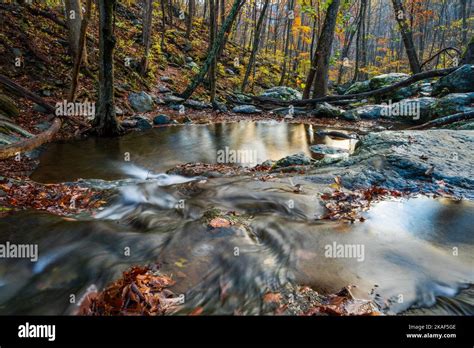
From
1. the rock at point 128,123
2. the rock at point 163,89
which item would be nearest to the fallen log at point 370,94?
the rock at point 163,89

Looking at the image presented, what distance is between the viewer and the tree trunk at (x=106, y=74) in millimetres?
9454

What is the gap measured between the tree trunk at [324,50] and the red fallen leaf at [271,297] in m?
15.2

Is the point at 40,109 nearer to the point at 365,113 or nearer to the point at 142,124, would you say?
the point at 142,124

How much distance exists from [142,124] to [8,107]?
4.37m

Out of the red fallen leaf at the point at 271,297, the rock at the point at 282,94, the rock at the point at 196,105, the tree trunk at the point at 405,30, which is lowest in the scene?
the red fallen leaf at the point at 271,297

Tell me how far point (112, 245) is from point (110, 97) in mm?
8068

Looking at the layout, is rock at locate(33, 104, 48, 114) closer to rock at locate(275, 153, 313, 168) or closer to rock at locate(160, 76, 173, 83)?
rock at locate(275, 153, 313, 168)

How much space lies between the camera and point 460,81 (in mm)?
13281

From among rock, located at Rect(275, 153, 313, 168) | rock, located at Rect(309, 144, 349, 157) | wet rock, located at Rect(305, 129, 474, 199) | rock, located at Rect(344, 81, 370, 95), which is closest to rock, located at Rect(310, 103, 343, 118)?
rock, located at Rect(344, 81, 370, 95)

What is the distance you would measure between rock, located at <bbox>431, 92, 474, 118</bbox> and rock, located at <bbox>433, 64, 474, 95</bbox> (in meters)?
1.64

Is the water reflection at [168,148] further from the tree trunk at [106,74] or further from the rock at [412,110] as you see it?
the rock at [412,110]

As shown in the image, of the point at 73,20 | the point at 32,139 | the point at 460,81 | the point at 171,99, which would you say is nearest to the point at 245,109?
the point at 171,99

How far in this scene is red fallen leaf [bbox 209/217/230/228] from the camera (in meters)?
3.89
